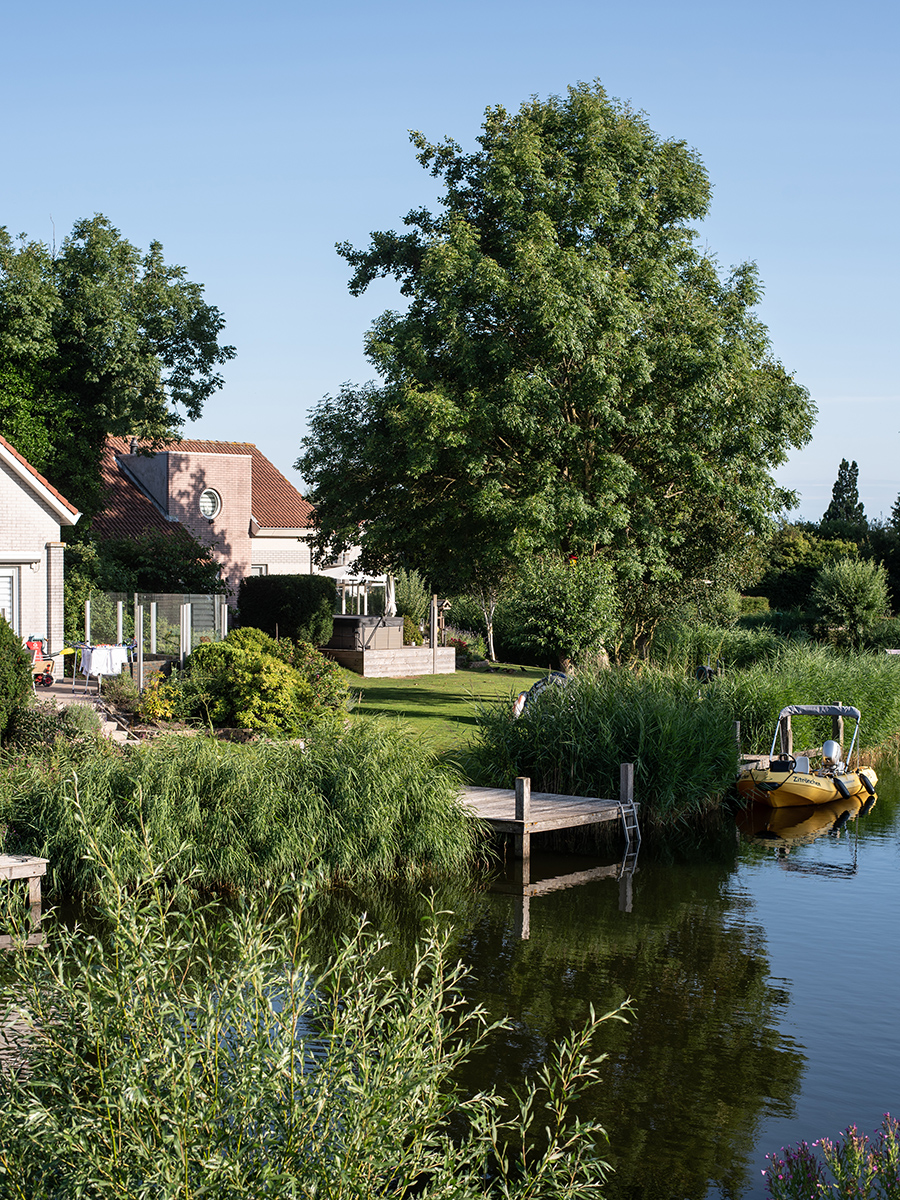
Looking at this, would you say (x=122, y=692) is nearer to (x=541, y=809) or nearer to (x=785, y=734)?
(x=541, y=809)

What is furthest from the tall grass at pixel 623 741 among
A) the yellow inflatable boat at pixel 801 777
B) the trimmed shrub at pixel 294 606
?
the trimmed shrub at pixel 294 606

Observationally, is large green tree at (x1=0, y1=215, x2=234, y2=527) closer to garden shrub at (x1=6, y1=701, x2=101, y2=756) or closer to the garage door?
the garage door

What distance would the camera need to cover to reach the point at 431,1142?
435 centimetres

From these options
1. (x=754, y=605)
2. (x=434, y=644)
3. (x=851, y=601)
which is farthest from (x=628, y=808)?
(x=754, y=605)

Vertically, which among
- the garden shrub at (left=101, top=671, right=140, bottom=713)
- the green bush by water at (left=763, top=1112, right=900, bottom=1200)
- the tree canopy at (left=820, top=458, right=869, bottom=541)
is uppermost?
the tree canopy at (left=820, top=458, right=869, bottom=541)

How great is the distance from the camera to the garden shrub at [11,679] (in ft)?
53.6

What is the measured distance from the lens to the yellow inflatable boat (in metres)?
20.0

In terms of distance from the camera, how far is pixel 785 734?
2266 cm

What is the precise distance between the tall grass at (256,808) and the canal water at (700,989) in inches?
25.3

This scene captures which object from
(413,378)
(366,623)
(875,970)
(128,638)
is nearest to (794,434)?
(413,378)

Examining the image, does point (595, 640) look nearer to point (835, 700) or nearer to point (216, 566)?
point (835, 700)

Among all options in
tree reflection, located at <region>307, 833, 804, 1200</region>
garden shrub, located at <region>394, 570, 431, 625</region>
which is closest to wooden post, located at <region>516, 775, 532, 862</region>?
tree reflection, located at <region>307, 833, 804, 1200</region>

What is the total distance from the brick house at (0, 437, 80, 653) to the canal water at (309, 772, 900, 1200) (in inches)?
625

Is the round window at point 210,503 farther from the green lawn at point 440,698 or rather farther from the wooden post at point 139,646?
the wooden post at point 139,646
